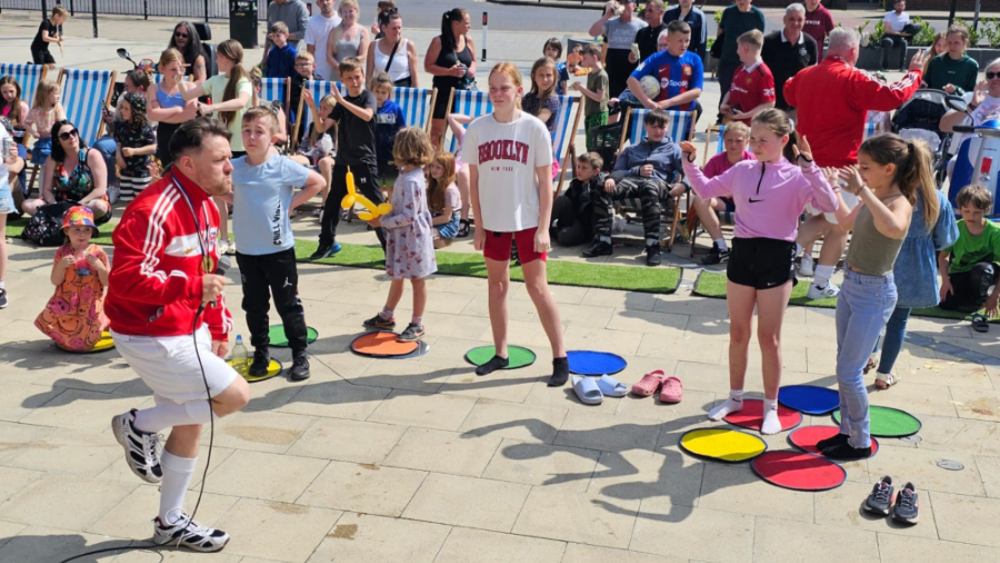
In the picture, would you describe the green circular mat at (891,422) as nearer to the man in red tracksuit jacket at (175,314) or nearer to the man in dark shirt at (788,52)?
the man in red tracksuit jacket at (175,314)

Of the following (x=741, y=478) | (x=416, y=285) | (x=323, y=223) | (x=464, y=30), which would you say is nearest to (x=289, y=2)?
(x=464, y=30)

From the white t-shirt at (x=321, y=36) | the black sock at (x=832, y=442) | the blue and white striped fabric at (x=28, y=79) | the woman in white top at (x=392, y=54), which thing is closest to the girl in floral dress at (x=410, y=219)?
the black sock at (x=832, y=442)

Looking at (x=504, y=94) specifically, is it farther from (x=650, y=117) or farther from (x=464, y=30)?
(x=464, y=30)

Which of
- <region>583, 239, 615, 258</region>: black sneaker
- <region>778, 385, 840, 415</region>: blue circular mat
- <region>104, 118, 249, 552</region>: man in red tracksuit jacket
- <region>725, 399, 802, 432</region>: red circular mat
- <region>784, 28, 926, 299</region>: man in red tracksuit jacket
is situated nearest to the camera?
<region>104, 118, 249, 552</region>: man in red tracksuit jacket

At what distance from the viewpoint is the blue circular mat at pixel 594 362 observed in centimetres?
661

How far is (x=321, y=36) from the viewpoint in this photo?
1305 centimetres

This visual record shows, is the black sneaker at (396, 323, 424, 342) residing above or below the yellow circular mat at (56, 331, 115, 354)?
above

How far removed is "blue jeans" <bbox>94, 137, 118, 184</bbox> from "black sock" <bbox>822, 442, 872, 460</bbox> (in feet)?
28.3

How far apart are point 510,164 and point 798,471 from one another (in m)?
2.40

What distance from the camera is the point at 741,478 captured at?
5176 mm

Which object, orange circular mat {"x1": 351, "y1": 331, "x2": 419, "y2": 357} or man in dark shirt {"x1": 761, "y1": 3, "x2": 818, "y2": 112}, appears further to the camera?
man in dark shirt {"x1": 761, "y1": 3, "x2": 818, "y2": 112}

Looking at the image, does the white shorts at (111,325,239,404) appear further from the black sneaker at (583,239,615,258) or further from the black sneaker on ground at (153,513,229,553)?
the black sneaker at (583,239,615,258)

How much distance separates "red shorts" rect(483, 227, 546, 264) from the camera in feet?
20.3

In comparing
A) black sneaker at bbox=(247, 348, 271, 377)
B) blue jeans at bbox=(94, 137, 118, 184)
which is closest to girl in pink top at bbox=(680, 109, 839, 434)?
black sneaker at bbox=(247, 348, 271, 377)
